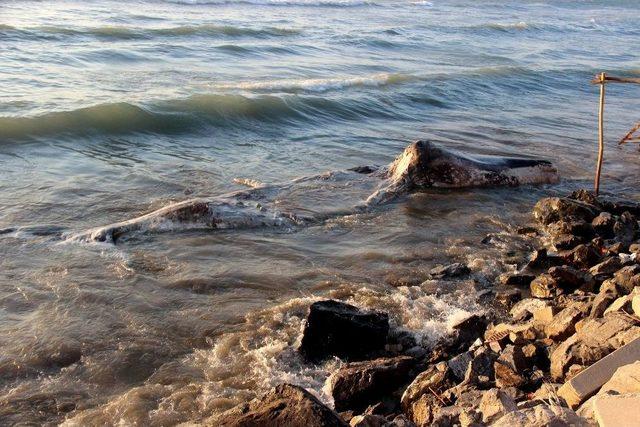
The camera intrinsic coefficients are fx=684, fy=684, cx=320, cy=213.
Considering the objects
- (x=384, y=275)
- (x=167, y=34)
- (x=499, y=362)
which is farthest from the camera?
(x=167, y=34)

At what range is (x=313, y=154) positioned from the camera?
11070 millimetres

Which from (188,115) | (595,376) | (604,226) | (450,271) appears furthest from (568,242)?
(188,115)

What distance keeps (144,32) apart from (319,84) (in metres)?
8.86

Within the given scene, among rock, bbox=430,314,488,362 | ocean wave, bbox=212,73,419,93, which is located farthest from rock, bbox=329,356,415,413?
ocean wave, bbox=212,73,419,93

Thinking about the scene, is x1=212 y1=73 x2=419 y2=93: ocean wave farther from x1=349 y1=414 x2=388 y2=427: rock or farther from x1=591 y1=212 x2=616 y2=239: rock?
x1=349 y1=414 x2=388 y2=427: rock

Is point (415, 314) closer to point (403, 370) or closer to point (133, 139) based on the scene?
point (403, 370)

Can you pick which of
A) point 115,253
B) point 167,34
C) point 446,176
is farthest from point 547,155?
point 167,34

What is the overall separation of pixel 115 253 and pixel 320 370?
2.79 m

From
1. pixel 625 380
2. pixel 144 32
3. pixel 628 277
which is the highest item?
pixel 144 32

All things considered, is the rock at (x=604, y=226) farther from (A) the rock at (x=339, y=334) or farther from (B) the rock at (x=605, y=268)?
(A) the rock at (x=339, y=334)

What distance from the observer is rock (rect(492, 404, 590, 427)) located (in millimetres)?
3227

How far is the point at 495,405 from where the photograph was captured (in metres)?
3.65

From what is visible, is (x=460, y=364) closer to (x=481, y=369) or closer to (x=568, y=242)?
(x=481, y=369)

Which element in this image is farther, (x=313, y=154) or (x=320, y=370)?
(x=313, y=154)
